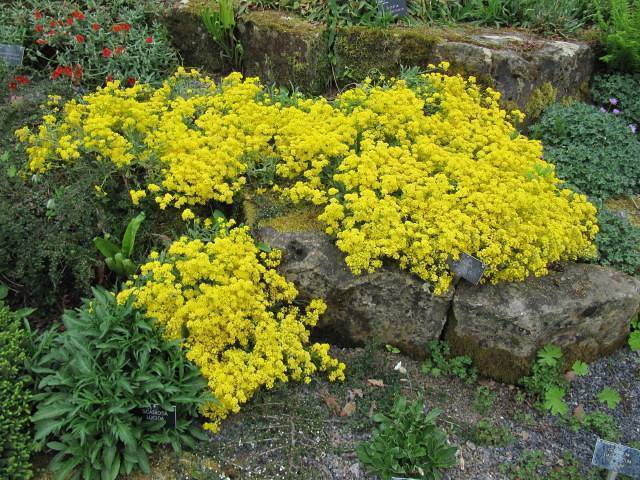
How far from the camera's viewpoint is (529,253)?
388 cm

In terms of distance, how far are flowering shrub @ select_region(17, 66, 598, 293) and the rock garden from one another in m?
0.02

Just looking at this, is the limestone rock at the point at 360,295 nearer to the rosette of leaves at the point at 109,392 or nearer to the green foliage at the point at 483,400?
the green foliage at the point at 483,400

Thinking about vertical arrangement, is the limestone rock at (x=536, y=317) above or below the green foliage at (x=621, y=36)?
below

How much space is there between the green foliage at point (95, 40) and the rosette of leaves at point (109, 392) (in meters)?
3.65

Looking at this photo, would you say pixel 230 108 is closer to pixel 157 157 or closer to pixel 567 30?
pixel 157 157

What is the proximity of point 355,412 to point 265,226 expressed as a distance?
1435 millimetres

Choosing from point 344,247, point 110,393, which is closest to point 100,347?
point 110,393

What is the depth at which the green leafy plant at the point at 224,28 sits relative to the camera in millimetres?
6562

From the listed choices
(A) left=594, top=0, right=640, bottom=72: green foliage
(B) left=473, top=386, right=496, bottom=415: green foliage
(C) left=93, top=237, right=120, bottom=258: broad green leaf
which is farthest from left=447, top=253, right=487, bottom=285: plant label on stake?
(A) left=594, top=0, right=640, bottom=72: green foliage

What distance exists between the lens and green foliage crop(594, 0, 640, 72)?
6.27 meters

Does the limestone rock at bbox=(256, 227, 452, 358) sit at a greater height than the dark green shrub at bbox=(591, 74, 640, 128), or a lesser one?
lesser

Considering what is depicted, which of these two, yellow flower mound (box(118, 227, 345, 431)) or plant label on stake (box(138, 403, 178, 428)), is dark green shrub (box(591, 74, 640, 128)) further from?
plant label on stake (box(138, 403, 178, 428))

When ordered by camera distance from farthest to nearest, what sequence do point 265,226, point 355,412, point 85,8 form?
point 85,8, point 265,226, point 355,412

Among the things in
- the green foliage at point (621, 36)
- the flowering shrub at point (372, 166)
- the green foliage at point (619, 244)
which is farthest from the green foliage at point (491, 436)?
the green foliage at point (621, 36)
